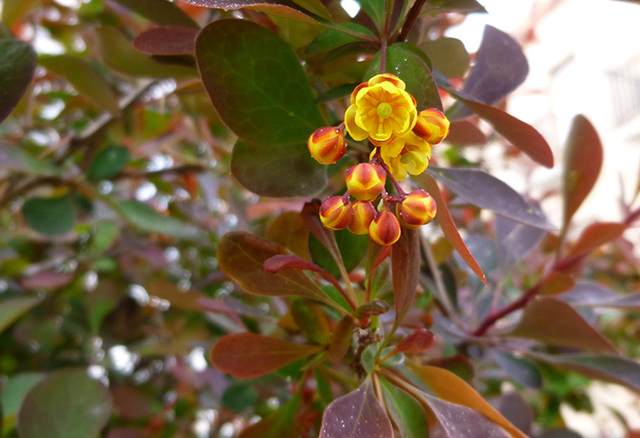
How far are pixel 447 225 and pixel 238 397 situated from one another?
2.06 ft

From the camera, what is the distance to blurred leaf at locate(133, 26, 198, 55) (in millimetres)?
402

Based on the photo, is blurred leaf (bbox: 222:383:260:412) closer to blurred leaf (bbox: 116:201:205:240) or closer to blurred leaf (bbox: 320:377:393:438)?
blurred leaf (bbox: 116:201:205:240)

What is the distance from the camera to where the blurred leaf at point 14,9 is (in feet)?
1.99

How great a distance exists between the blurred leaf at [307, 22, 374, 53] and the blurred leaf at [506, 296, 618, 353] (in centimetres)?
36

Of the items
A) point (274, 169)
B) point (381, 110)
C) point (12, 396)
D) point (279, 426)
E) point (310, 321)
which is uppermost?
point (381, 110)

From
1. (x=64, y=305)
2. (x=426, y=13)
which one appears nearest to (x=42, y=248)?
(x=64, y=305)

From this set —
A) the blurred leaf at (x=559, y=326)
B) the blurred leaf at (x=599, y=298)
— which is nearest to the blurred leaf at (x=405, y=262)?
the blurred leaf at (x=559, y=326)

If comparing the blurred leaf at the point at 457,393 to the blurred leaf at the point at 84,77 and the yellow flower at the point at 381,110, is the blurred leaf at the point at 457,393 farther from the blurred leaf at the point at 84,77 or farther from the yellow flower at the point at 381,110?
the blurred leaf at the point at 84,77

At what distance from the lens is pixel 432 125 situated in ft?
0.99

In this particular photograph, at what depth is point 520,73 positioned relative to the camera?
0.44 metres

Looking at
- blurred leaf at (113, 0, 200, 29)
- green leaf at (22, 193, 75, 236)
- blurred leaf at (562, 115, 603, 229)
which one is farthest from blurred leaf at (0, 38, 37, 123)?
blurred leaf at (562, 115, 603, 229)

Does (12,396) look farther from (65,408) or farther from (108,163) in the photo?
(108,163)

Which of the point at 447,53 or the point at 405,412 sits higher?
the point at 447,53

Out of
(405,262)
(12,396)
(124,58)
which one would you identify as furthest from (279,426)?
(12,396)
